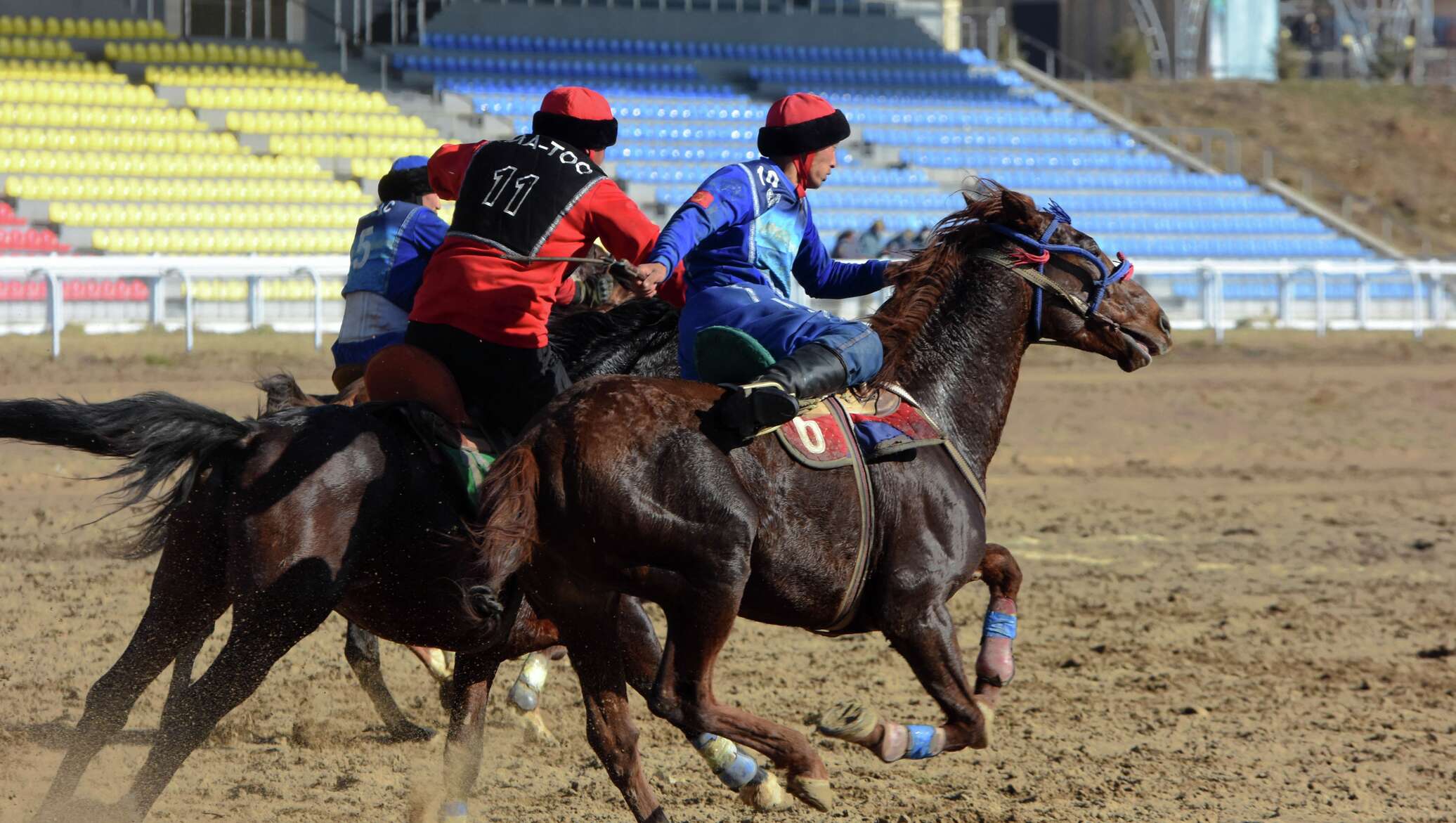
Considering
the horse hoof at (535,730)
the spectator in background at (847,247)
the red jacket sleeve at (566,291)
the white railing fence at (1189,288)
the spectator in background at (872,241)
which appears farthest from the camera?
the spectator in background at (872,241)

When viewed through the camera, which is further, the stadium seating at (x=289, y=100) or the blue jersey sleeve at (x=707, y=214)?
the stadium seating at (x=289, y=100)

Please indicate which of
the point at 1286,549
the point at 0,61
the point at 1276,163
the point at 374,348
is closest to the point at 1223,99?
the point at 1276,163

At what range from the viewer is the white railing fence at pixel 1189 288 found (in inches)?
586

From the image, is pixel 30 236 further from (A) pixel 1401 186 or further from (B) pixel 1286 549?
(A) pixel 1401 186

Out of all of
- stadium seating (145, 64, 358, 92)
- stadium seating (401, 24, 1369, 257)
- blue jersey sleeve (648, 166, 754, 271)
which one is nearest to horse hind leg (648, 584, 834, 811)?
blue jersey sleeve (648, 166, 754, 271)

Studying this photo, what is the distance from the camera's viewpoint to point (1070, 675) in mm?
6746

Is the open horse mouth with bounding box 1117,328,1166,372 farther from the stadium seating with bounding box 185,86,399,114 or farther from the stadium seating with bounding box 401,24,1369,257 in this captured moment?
the stadium seating with bounding box 185,86,399,114

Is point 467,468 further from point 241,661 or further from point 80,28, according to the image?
point 80,28

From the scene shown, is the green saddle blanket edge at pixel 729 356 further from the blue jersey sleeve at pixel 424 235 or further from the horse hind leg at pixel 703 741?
the blue jersey sleeve at pixel 424 235

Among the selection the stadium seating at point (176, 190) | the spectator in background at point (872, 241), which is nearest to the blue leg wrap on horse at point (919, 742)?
the spectator in background at point (872, 241)

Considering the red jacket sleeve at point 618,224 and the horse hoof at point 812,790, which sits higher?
the red jacket sleeve at point 618,224

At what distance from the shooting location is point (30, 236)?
1822cm

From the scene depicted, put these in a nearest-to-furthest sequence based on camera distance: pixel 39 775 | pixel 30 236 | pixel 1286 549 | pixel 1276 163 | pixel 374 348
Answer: pixel 39 775
pixel 374 348
pixel 1286 549
pixel 30 236
pixel 1276 163

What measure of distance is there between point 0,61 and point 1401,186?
1046 inches
